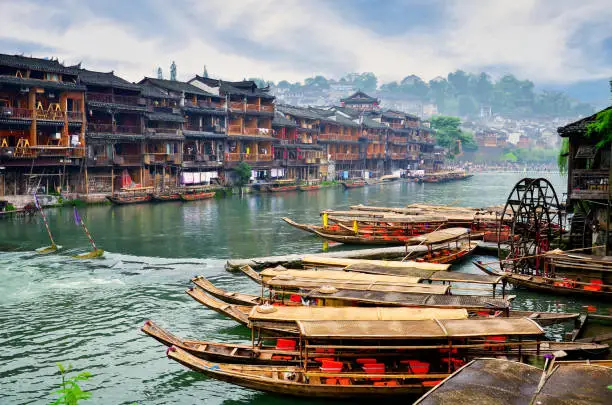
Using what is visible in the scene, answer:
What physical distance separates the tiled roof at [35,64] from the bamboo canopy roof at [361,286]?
35.3 meters

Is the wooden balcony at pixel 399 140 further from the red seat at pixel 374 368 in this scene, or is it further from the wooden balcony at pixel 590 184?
the red seat at pixel 374 368

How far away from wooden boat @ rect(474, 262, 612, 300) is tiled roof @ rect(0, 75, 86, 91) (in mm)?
36828

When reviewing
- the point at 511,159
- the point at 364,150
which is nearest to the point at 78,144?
the point at 364,150

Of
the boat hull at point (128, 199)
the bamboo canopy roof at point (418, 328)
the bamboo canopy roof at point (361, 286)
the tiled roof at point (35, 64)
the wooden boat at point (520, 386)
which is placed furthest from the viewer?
the boat hull at point (128, 199)

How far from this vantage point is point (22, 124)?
137ft

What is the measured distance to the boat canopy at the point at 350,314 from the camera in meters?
11.6

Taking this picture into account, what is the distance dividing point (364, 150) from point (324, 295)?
7450cm

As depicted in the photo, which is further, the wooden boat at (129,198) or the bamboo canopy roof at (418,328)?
the wooden boat at (129,198)

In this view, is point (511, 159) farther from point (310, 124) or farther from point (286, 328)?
point (286, 328)

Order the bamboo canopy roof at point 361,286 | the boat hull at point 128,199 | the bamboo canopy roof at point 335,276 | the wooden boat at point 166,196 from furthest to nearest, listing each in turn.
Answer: the wooden boat at point 166,196
the boat hull at point 128,199
the bamboo canopy roof at point 335,276
the bamboo canopy roof at point 361,286

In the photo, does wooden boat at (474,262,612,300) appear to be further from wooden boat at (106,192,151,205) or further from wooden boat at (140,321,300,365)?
wooden boat at (106,192,151,205)

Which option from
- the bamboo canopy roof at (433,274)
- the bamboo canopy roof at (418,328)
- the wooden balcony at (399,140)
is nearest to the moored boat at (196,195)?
the bamboo canopy roof at (433,274)

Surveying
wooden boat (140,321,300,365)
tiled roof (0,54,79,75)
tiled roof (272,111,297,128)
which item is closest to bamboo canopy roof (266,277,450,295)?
wooden boat (140,321,300,365)

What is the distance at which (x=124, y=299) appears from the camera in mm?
19672
